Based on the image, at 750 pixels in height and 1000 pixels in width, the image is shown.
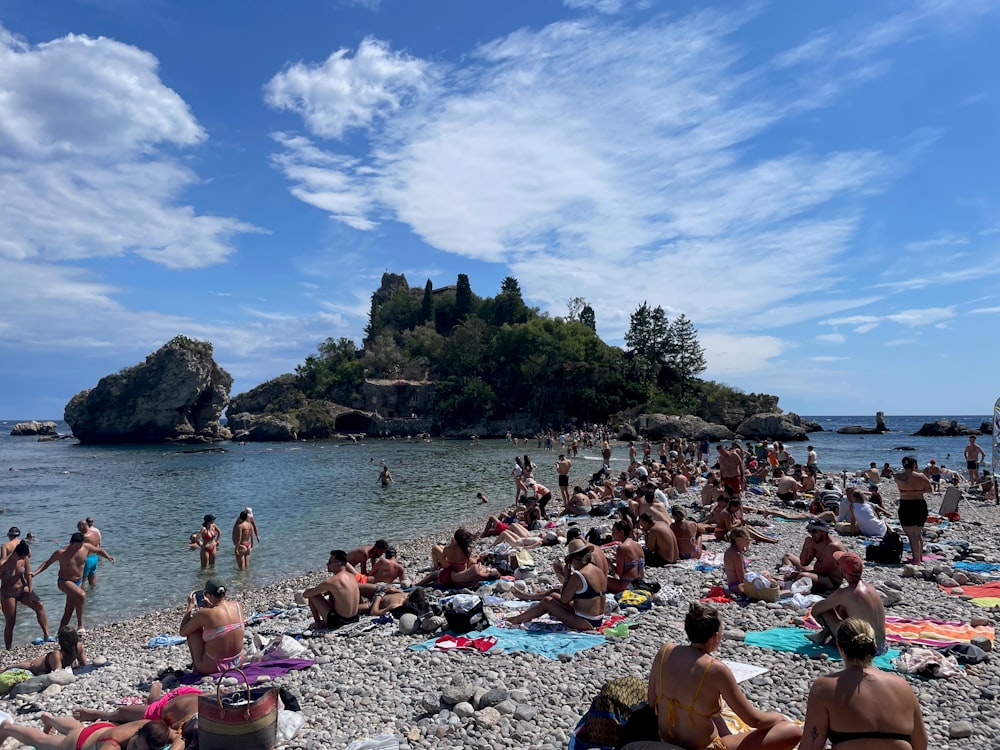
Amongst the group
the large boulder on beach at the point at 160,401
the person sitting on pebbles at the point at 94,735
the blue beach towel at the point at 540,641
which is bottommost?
A: the person sitting on pebbles at the point at 94,735

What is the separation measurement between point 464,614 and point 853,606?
3.94 metres

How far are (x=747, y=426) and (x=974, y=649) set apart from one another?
60172mm

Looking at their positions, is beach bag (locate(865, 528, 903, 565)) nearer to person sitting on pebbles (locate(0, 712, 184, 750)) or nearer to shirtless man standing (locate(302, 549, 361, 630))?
shirtless man standing (locate(302, 549, 361, 630))

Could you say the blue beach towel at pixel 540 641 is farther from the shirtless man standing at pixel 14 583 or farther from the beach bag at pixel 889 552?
the shirtless man standing at pixel 14 583

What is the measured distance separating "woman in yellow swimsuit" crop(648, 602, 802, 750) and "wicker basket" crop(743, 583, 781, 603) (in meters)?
4.32

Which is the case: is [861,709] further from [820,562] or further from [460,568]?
[460,568]

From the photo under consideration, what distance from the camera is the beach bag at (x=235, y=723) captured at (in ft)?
15.9

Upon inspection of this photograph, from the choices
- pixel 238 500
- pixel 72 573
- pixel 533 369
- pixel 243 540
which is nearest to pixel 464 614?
pixel 72 573

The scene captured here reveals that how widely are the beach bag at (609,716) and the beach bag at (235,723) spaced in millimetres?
2267

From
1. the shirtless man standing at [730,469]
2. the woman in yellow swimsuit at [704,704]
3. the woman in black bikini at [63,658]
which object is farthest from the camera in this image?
the shirtless man standing at [730,469]

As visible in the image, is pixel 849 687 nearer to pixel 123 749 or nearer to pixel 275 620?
pixel 123 749

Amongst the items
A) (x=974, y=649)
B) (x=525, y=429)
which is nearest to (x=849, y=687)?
(x=974, y=649)

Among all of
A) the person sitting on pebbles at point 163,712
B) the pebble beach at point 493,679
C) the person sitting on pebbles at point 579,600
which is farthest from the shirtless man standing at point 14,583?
the person sitting on pebbles at point 579,600

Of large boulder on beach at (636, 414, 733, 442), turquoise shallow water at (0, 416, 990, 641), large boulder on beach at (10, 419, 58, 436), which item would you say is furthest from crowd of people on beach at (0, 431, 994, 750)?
large boulder on beach at (10, 419, 58, 436)
